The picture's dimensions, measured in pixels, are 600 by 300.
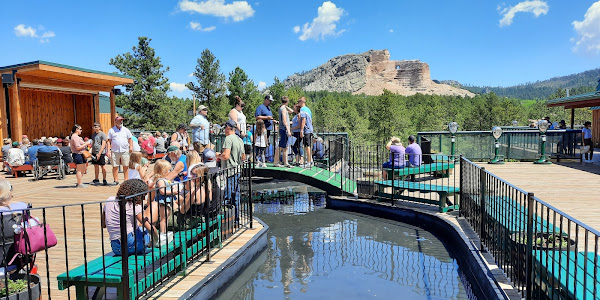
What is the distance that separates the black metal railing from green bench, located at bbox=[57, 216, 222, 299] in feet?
12.0

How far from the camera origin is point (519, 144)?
15.9 meters

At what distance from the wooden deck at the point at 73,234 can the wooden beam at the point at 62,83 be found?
5830mm

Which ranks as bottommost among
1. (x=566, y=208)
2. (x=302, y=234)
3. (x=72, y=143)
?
(x=302, y=234)

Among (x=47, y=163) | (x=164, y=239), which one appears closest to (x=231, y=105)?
(x=47, y=163)

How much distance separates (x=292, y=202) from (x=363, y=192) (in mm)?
2449

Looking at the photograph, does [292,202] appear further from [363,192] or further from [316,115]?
[316,115]

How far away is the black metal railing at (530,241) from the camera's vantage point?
10.4 feet

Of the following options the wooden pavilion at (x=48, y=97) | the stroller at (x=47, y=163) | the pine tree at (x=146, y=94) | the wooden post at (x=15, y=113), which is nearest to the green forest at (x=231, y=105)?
the pine tree at (x=146, y=94)

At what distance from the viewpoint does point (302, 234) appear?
28.3ft

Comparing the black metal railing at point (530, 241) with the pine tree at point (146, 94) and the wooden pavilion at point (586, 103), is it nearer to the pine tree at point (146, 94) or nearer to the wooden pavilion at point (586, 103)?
the wooden pavilion at point (586, 103)

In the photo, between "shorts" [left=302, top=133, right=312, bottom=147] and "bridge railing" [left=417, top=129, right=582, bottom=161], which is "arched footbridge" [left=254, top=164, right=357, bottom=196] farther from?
"bridge railing" [left=417, top=129, right=582, bottom=161]

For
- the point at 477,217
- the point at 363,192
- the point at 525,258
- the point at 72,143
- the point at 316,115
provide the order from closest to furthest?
the point at 525,258, the point at 477,217, the point at 72,143, the point at 363,192, the point at 316,115

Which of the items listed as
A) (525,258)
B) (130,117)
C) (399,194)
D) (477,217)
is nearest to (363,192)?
(399,194)

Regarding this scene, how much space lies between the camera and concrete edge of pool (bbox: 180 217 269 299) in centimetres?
477
